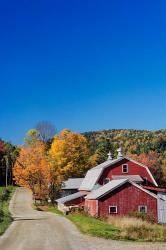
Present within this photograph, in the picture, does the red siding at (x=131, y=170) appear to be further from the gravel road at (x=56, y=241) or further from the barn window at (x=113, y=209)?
the gravel road at (x=56, y=241)

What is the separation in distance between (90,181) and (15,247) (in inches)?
1594

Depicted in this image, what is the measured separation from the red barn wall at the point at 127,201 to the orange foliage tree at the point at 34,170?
2563 centimetres

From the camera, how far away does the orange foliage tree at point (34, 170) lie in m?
74.6

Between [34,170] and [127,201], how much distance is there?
28418 mm

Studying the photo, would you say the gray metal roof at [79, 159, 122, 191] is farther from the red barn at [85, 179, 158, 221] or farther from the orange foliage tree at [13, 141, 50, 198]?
the red barn at [85, 179, 158, 221]

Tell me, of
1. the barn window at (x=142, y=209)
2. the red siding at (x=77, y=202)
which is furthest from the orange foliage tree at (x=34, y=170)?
the barn window at (x=142, y=209)

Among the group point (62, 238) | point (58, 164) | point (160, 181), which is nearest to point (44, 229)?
point (62, 238)

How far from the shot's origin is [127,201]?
49344 millimetres

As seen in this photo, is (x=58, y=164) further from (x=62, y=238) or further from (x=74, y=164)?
(x=62, y=238)

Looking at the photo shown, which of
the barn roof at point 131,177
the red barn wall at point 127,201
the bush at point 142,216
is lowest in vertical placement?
the bush at point 142,216

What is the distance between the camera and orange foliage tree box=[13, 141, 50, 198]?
245 ft

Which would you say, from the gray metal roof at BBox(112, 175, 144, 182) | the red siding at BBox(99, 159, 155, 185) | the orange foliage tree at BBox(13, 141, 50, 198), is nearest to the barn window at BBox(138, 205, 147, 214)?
the gray metal roof at BBox(112, 175, 144, 182)

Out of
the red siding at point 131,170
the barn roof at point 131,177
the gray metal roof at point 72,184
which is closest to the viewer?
the barn roof at point 131,177

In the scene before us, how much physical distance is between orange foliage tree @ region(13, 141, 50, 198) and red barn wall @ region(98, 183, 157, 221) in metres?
25.6
